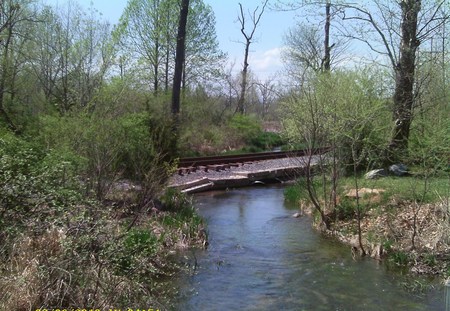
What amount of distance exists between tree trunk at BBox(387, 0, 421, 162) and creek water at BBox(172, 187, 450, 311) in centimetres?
544

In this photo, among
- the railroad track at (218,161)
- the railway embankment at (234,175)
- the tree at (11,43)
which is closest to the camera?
the railway embankment at (234,175)

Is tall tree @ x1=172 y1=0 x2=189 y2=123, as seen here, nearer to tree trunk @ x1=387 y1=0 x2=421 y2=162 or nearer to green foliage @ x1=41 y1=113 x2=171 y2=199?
green foliage @ x1=41 y1=113 x2=171 y2=199

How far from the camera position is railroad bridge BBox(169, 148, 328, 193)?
57.4 feet

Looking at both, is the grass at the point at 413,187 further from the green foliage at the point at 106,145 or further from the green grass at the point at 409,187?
the green foliage at the point at 106,145

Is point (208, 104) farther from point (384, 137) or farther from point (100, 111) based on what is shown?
point (100, 111)

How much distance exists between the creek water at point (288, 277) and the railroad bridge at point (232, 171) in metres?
4.50

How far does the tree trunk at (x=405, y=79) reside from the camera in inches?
619

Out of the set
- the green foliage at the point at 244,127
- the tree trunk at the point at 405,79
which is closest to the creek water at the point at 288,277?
the tree trunk at the point at 405,79

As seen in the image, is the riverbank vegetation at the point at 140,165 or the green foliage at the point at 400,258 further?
the green foliage at the point at 400,258

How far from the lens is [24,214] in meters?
5.82

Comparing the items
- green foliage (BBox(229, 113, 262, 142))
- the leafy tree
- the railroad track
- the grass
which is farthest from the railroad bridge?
green foliage (BBox(229, 113, 262, 142))

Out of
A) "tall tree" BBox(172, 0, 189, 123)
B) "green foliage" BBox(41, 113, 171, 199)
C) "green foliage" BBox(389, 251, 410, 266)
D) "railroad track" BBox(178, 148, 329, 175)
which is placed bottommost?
"green foliage" BBox(389, 251, 410, 266)

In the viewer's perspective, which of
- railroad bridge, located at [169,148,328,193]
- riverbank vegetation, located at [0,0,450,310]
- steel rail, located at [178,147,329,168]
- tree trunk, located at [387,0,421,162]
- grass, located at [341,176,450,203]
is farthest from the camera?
steel rail, located at [178,147,329,168]

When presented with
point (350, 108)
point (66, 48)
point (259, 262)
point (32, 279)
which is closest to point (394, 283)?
point (259, 262)
